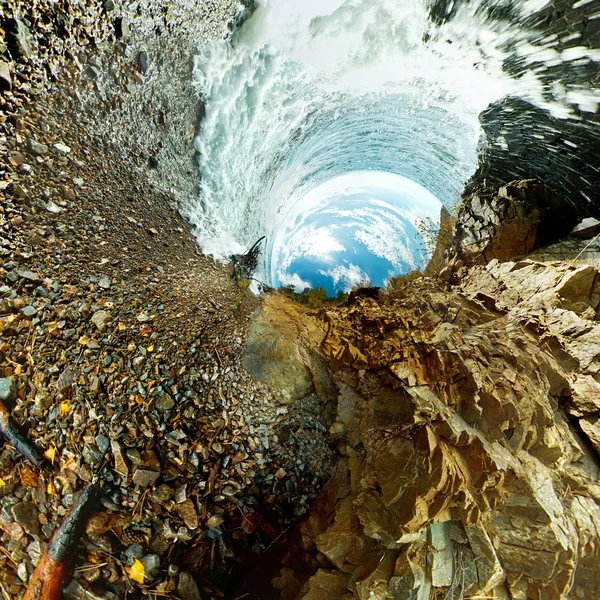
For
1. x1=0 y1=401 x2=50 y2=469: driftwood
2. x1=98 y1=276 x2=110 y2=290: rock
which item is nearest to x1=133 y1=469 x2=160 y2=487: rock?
x1=0 y1=401 x2=50 y2=469: driftwood

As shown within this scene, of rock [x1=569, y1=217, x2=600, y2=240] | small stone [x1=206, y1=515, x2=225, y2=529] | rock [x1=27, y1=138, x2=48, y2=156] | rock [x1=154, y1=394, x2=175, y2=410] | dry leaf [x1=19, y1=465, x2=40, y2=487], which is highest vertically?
rock [x1=569, y1=217, x2=600, y2=240]

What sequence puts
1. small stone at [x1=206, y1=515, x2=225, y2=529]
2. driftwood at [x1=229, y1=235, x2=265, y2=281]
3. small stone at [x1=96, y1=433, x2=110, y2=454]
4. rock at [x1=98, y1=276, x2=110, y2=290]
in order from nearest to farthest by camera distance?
A: small stone at [x1=96, y1=433, x2=110, y2=454] < small stone at [x1=206, y1=515, x2=225, y2=529] < rock at [x1=98, y1=276, x2=110, y2=290] < driftwood at [x1=229, y1=235, x2=265, y2=281]

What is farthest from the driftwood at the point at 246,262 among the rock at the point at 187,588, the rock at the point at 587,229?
the rock at the point at 587,229

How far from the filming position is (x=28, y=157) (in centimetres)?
256

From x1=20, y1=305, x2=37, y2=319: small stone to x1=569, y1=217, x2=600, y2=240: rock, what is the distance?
7.69 m

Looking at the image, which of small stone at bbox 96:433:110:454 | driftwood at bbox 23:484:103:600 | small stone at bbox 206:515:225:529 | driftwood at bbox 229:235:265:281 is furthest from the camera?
driftwood at bbox 229:235:265:281

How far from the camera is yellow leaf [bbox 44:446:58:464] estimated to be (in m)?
2.03

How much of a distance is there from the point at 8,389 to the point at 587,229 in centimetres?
804

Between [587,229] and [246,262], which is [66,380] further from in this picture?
[587,229]

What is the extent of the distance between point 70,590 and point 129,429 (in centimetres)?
100

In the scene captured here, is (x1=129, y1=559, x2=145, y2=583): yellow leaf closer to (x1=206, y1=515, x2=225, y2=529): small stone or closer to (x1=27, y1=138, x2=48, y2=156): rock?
(x1=206, y1=515, x2=225, y2=529): small stone

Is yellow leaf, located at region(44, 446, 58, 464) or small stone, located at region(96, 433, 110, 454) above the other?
small stone, located at region(96, 433, 110, 454)

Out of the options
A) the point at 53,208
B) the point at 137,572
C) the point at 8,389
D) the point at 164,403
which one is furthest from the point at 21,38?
the point at 137,572

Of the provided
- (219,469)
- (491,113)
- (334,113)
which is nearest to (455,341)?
(219,469)
